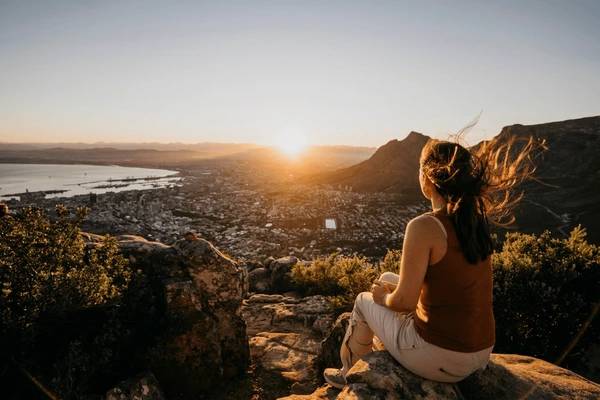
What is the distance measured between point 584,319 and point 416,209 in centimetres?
5074

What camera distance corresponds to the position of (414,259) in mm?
2385

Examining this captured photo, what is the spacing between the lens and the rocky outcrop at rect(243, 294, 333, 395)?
5043mm

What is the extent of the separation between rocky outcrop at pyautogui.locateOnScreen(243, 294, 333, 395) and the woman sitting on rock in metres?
2.79

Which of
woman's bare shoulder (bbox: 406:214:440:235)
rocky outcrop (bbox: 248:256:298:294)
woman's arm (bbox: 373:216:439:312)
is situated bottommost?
rocky outcrop (bbox: 248:256:298:294)

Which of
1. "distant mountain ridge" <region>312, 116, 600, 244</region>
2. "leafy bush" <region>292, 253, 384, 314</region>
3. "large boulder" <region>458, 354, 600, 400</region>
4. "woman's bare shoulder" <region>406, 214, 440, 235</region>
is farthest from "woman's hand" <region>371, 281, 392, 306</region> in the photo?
"distant mountain ridge" <region>312, 116, 600, 244</region>

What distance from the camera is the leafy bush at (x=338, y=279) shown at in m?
7.66

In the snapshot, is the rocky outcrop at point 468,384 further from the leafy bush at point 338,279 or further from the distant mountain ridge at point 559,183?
the distant mountain ridge at point 559,183

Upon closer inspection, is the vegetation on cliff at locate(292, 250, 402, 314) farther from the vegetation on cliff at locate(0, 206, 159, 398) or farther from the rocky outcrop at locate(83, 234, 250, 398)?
the vegetation on cliff at locate(0, 206, 159, 398)

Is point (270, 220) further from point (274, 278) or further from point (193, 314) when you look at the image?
point (193, 314)

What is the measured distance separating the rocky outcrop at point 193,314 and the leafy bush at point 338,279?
3.20 m

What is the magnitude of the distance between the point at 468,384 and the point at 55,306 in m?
4.50

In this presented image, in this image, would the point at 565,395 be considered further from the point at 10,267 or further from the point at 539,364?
the point at 10,267

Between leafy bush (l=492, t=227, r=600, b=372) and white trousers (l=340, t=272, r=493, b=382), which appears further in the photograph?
leafy bush (l=492, t=227, r=600, b=372)

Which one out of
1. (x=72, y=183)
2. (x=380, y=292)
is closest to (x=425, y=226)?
(x=380, y=292)
